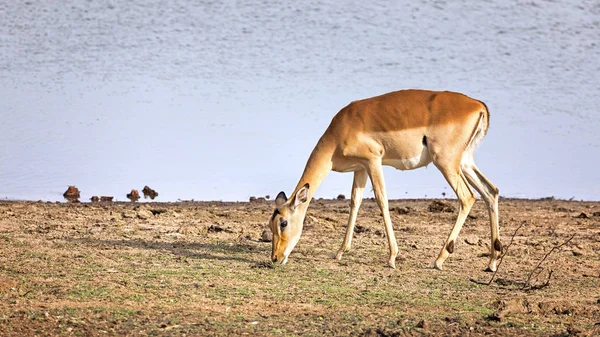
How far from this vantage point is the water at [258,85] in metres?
16.2

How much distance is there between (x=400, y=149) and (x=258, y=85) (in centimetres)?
1227

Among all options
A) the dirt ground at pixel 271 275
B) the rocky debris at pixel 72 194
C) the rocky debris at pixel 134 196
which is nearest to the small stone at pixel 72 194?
the rocky debris at pixel 72 194

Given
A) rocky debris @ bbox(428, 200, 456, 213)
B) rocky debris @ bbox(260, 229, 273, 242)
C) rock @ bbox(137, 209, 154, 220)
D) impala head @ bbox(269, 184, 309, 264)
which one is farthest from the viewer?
rocky debris @ bbox(428, 200, 456, 213)

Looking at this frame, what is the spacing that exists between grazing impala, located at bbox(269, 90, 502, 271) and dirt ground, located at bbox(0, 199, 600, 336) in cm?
40

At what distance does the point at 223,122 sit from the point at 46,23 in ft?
36.4

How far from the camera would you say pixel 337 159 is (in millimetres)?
10508

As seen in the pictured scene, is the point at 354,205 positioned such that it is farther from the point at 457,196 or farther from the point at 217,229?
the point at 217,229

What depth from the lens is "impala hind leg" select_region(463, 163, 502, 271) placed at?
10.2m

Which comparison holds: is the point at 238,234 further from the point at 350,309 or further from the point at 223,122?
the point at 223,122

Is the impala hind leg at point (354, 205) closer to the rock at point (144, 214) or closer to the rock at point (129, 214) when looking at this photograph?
the rock at point (144, 214)

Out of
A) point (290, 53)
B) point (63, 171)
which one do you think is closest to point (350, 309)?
point (63, 171)

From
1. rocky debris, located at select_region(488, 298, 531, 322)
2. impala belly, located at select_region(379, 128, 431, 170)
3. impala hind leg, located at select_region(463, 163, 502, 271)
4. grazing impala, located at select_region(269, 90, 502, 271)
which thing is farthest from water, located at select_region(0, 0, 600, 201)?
rocky debris, located at select_region(488, 298, 531, 322)

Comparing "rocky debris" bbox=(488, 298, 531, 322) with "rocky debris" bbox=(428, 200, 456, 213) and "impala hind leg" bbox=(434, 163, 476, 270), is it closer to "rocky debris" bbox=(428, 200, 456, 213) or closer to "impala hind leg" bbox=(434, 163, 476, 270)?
"impala hind leg" bbox=(434, 163, 476, 270)

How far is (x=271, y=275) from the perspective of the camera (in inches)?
375
